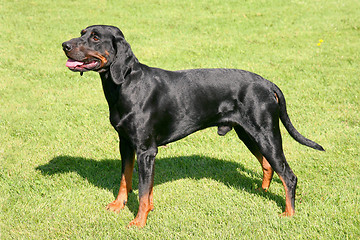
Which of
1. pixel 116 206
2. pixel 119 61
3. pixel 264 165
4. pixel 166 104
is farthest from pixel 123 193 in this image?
pixel 264 165

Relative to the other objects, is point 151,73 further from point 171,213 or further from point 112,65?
point 171,213

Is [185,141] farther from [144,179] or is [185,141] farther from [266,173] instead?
[144,179]

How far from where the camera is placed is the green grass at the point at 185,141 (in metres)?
4.27

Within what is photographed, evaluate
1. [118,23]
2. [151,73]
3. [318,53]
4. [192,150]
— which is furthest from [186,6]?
[151,73]

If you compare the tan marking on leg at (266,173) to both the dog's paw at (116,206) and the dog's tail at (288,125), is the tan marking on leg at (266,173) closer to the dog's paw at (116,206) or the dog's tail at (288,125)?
the dog's tail at (288,125)

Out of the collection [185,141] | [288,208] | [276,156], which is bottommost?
[185,141]

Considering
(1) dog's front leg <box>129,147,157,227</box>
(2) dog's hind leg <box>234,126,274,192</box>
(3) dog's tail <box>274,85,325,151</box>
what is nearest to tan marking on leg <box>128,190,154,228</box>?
(1) dog's front leg <box>129,147,157,227</box>

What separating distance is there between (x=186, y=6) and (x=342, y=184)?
37.2 ft

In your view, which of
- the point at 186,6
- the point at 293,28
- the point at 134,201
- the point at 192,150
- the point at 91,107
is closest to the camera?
the point at 134,201

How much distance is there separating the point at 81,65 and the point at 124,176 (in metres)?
1.44

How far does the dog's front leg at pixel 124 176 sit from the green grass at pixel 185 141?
0.38 feet

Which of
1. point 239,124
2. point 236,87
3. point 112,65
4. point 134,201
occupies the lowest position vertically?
point 134,201

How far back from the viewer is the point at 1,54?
10.8 metres

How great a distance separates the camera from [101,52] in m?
3.89
